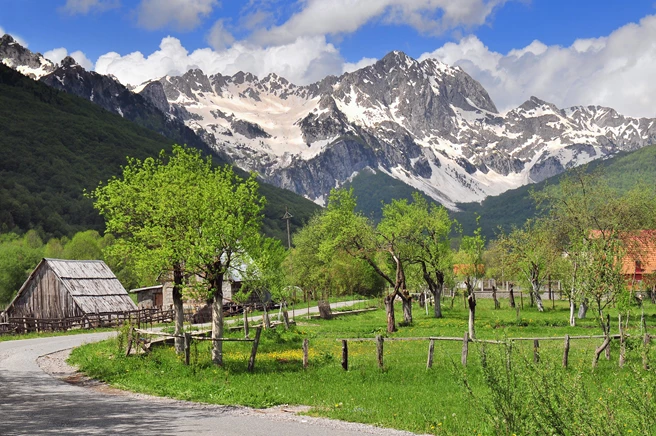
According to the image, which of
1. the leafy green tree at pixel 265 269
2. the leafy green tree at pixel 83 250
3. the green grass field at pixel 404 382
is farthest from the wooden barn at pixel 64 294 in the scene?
the leafy green tree at pixel 83 250

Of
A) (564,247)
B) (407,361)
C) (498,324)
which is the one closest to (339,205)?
(498,324)

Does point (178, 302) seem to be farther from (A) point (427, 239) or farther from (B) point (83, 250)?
(B) point (83, 250)

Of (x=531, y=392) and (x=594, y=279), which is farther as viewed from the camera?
(x=594, y=279)

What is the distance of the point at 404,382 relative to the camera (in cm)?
2589

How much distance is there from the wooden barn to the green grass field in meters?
25.3

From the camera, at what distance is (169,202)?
3158cm

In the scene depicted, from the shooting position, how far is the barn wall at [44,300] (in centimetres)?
5969

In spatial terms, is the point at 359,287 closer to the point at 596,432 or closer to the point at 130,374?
the point at 130,374

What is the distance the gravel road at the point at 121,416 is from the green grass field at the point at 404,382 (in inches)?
39.5

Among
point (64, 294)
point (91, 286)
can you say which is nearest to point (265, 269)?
point (64, 294)

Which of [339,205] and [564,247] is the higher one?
[339,205]

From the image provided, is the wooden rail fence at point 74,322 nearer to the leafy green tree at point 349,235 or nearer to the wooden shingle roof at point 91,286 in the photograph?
the wooden shingle roof at point 91,286

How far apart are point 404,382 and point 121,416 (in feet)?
39.6

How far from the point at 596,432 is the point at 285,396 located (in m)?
13.4
